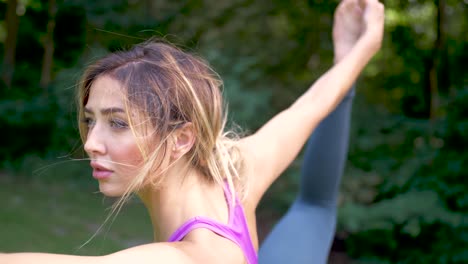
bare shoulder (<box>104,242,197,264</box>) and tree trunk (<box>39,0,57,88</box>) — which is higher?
bare shoulder (<box>104,242,197,264</box>)

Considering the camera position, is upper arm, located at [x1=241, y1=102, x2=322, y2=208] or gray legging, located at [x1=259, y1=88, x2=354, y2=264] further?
gray legging, located at [x1=259, y1=88, x2=354, y2=264]

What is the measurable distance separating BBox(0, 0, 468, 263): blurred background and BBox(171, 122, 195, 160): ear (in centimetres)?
189

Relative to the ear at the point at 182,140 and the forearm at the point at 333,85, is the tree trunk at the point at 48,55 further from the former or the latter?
the ear at the point at 182,140

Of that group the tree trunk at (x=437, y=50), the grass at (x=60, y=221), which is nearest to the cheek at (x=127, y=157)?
the grass at (x=60, y=221)

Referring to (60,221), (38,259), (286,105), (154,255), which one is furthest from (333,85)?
(60,221)

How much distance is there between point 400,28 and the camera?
6328 millimetres

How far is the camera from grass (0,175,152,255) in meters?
4.80

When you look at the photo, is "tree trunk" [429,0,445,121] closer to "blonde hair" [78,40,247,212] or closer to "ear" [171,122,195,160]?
"blonde hair" [78,40,247,212]

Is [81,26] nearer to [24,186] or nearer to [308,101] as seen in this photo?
[24,186]

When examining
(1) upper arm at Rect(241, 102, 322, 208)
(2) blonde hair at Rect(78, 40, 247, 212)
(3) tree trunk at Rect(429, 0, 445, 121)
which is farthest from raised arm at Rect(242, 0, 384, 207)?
(3) tree trunk at Rect(429, 0, 445, 121)

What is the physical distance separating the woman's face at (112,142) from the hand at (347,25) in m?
1.23

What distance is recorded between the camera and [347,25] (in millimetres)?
2453

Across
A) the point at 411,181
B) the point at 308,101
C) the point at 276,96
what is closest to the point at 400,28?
the point at 276,96

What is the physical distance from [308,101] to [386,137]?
3035 millimetres
